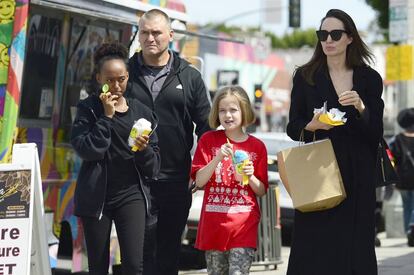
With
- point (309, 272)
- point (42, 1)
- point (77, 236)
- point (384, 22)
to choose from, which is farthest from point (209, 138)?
point (384, 22)

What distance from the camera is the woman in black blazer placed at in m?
6.33

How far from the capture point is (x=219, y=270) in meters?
7.14

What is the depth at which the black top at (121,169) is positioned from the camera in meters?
6.95

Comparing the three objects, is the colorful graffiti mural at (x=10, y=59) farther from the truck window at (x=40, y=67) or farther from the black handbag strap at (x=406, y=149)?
the black handbag strap at (x=406, y=149)

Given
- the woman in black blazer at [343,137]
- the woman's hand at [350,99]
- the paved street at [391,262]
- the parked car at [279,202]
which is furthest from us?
the parked car at [279,202]

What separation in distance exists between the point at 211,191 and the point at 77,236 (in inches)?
114

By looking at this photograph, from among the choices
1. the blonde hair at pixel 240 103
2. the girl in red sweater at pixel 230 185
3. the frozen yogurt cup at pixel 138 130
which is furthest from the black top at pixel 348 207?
the frozen yogurt cup at pixel 138 130

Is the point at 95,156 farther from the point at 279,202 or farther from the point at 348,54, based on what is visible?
the point at 279,202

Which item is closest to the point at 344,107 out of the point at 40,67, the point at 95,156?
the point at 95,156

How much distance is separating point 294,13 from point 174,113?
2397cm

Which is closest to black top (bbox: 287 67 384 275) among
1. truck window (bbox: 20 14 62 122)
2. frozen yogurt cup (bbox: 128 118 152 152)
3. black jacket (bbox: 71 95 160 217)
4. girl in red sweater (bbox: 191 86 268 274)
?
girl in red sweater (bbox: 191 86 268 274)

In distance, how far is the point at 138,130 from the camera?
22.3 ft

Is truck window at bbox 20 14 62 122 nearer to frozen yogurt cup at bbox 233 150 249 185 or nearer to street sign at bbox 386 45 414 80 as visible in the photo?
frozen yogurt cup at bbox 233 150 249 185

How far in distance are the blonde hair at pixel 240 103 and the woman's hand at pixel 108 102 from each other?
0.70 metres
